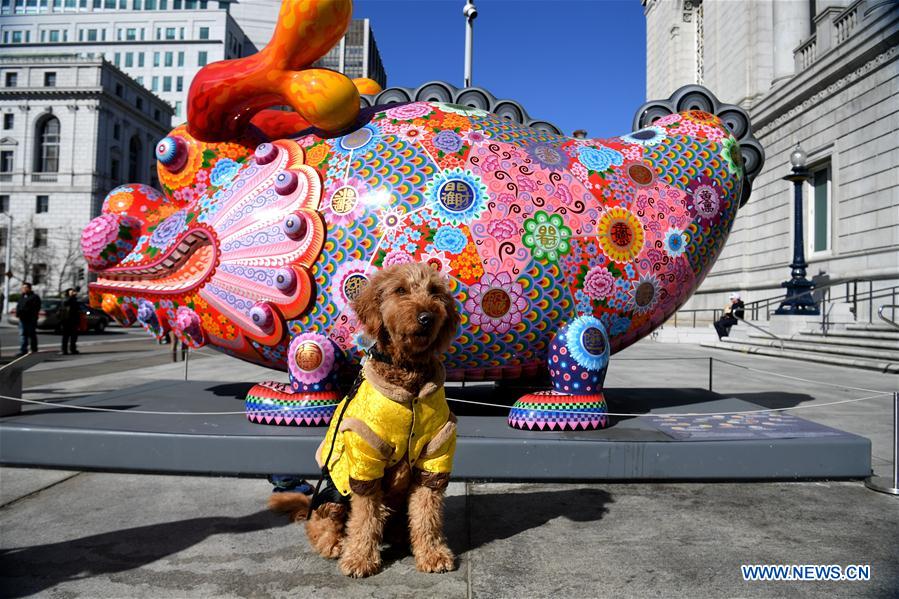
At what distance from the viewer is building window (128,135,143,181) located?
53406mm

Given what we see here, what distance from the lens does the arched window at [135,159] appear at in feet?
175

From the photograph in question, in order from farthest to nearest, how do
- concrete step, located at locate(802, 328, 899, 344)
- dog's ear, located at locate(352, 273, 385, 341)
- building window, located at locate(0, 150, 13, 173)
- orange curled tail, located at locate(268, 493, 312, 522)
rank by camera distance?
building window, located at locate(0, 150, 13, 173) < concrete step, located at locate(802, 328, 899, 344) < orange curled tail, located at locate(268, 493, 312, 522) < dog's ear, located at locate(352, 273, 385, 341)

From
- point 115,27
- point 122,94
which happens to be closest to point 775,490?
point 122,94

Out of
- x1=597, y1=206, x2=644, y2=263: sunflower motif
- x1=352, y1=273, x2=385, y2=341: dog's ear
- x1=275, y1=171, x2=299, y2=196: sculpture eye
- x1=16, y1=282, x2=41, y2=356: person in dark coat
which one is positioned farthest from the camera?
x1=16, y1=282, x2=41, y2=356: person in dark coat

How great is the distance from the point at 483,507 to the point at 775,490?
179 centimetres

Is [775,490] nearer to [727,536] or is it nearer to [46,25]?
[727,536]

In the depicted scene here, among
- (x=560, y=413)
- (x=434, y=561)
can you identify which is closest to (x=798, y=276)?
(x=560, y=413)

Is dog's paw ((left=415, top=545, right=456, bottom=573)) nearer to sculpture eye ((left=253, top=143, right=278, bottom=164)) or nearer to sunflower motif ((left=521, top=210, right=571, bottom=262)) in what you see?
sunflower motif ((left=521, top=210, right=571, bottom=262))

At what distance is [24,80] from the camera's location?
163 ft

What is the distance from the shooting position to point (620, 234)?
405 cm

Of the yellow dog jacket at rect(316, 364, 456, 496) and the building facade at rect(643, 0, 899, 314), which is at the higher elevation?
the building facade at rect(643, 0, 899, 314)

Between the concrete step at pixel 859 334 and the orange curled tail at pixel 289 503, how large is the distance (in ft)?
41.3

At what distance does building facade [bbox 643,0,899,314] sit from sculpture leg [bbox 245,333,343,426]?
624 inches

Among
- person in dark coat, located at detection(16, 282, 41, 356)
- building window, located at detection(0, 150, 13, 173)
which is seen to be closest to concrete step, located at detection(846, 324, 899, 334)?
person in dark coat, located at detection(16, 282, 41, 356)
